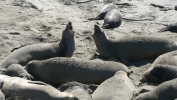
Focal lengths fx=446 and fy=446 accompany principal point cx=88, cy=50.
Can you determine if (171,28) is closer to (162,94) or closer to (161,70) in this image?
(161,70)

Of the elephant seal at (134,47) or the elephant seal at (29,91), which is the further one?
the elephant seal at (134,47)

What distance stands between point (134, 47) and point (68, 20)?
262cm

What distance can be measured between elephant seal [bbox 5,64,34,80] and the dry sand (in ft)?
3.59

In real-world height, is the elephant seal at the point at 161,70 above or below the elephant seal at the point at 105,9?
above

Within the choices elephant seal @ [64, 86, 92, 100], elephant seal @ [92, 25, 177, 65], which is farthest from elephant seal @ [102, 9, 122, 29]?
elephant seal @ [64, 86, 92, 100]

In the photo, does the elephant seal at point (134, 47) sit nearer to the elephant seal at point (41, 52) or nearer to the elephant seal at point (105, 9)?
the elephant seal at point (41, 52)

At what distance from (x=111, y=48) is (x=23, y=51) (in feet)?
5.22

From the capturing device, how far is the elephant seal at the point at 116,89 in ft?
17.9

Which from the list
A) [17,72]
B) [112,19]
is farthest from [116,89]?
[112,19]

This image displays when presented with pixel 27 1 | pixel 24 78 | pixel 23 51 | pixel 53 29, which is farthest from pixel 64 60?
pixel 27 1

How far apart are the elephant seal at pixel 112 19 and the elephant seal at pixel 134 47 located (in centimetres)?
155

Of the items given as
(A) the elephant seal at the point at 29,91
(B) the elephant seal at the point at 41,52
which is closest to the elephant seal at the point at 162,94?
(A) the elephant seal at the point at 29,91

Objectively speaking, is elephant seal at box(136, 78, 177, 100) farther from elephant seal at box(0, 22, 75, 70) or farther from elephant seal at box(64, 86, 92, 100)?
elephant seal at box(0, 22, 75, 70)

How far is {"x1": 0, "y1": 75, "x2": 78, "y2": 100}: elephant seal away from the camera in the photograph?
527 cm
